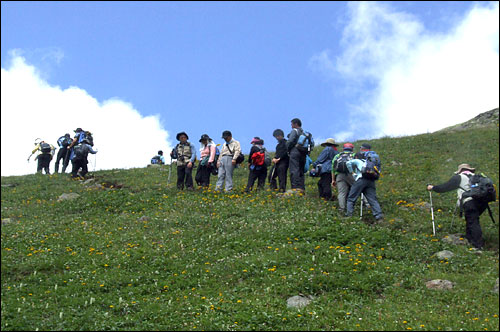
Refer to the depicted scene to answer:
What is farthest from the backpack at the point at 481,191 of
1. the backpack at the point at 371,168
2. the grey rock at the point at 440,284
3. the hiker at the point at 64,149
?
the hiker at the point at 64,149

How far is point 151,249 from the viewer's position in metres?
15.2

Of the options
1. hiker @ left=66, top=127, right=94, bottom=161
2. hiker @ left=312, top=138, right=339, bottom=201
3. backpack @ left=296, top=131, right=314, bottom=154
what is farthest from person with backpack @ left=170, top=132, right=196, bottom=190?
hiker @ left=66, top=127, right=94, bottom=161

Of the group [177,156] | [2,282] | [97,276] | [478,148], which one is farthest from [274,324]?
[478,148]

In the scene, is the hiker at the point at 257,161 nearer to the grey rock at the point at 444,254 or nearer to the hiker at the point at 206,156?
the hiker at the point at 206,156

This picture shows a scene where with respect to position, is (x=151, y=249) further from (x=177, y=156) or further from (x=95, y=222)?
(x=177, y=156)

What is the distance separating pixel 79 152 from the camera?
1066 inches

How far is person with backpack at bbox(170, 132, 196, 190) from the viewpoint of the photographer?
22.7 m

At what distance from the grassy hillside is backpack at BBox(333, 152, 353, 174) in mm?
1403

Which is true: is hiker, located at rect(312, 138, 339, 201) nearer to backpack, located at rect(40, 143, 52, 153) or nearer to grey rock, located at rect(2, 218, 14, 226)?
grey rock, located at rect(2, 218, 14, 226)

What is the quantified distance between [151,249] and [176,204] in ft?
17.0

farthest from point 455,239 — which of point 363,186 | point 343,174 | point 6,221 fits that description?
point 6,221

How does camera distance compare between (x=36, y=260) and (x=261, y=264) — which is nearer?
(x=261, y=264)

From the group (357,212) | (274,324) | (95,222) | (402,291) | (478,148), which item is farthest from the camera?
(478,148)

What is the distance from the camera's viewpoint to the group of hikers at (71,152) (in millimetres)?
27188
